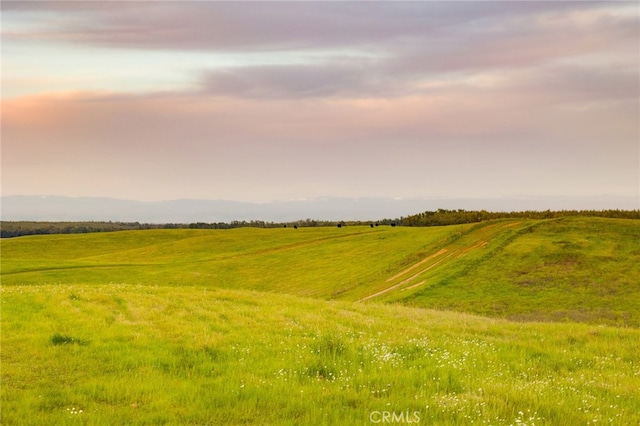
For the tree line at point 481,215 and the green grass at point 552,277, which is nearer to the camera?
the green grass at point 552,277

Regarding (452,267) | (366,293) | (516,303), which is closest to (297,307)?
(516,303)

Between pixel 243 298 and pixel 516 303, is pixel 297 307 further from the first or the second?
pixel 516 303

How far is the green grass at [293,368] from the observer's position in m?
9.23

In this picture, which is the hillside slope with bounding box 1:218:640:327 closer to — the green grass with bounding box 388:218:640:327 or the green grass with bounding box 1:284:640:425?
the green grass with bounding box 388:218:640:327

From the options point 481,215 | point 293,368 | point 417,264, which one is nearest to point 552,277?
point 417,264

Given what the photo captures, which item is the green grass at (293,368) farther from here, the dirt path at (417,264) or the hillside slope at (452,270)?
the dirt path at (417,264)

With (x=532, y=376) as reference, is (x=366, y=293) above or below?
below

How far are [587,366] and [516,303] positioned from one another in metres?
24.8

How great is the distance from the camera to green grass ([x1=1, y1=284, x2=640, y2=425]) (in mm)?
9227

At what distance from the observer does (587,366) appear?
13.8 metres

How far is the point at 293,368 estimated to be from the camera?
40.1 ft

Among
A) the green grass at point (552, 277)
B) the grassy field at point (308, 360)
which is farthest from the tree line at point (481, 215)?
the grassy field at point (308, 360)

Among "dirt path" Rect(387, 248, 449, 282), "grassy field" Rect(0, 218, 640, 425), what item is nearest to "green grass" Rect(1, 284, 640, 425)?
"grassy field" Rect(0, 218, 640, 425)

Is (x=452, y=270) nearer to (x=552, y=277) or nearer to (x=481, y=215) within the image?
(x=552, y=277)
